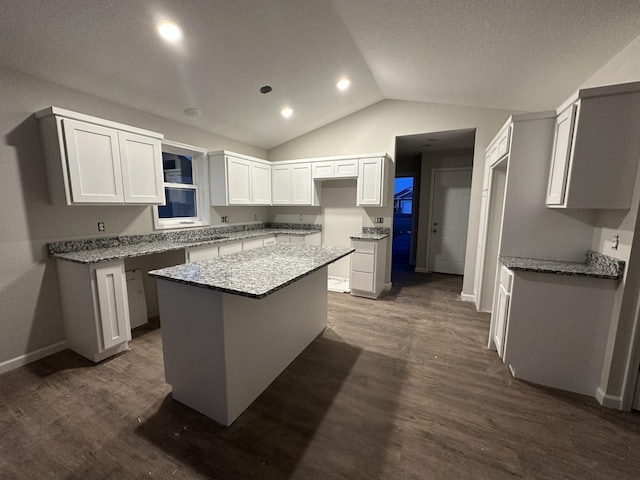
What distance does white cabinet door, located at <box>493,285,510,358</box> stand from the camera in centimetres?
226

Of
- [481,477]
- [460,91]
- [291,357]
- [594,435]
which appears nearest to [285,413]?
[291,357]

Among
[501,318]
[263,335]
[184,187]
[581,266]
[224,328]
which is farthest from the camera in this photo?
[184,187]

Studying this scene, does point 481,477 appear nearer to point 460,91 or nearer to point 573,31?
point 573,31

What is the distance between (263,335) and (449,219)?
476cm

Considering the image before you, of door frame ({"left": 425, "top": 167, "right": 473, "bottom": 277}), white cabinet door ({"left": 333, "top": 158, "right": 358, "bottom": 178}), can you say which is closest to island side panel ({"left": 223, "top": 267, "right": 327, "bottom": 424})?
white cabinet door ({"left": 333, "top": 158, "right": 358, "bottom": 178})

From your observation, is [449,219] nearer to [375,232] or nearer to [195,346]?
[375,232]

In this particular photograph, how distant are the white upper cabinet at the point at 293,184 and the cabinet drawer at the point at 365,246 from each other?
1.15 meters

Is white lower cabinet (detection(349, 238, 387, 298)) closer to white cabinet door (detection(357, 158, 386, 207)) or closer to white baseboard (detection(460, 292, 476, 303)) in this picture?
white cabinet door (detection(357, 158, 386, 207))

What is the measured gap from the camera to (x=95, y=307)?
7.45ft

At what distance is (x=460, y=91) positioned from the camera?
129 inches

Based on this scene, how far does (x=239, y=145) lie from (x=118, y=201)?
244 centimetres

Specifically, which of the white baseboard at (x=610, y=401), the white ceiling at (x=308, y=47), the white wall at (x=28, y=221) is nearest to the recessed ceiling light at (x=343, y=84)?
the white ceiling at (x=308, y=47)

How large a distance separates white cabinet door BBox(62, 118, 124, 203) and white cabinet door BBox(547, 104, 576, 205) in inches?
150

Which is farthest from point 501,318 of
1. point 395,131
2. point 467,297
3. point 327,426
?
point 395,131
